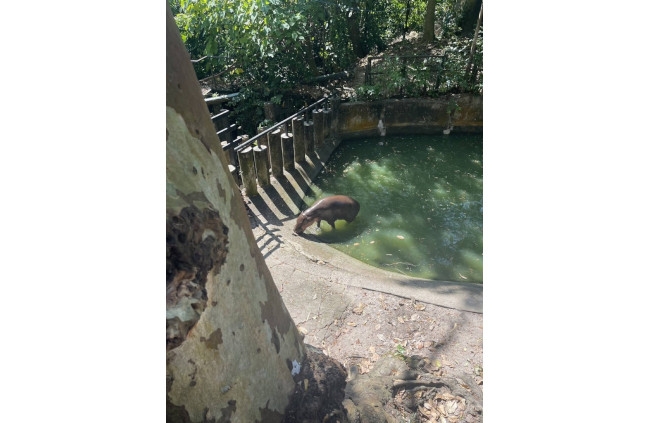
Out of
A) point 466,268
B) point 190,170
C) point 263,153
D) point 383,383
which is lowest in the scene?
point 466,268

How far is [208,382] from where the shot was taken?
1.28 m

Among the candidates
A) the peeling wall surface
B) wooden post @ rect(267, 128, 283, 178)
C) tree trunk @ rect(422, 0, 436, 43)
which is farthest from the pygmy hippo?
tree trunk @ rect(422, 0, 436, 43)

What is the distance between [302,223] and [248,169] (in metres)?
1.28

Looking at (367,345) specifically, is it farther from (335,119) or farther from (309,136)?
(335,119)

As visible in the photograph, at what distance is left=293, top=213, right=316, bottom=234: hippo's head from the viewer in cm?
623

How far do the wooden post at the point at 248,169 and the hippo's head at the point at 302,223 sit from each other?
3.26 ft

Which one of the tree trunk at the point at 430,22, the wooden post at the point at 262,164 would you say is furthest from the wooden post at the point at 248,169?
the tree trunk at the point at 430,22

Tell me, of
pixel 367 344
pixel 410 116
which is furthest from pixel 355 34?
pixel 367 344

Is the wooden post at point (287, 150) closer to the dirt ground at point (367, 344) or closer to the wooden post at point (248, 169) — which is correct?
the wooden post at point (248, 169)

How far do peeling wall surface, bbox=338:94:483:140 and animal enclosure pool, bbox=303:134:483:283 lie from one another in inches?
9.9

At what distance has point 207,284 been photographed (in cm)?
118

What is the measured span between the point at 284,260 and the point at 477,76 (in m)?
7.44

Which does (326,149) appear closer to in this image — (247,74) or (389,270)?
(247,74)

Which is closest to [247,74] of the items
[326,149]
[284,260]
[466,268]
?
[326,149]
